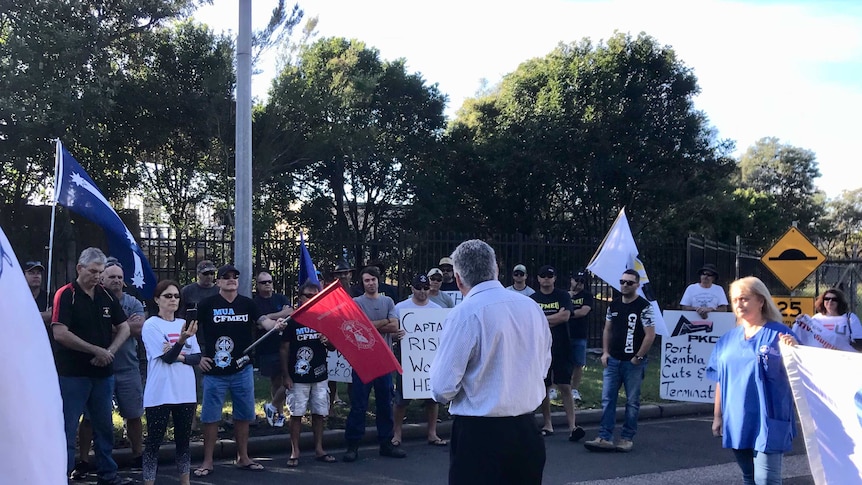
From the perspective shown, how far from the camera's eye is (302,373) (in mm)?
7535

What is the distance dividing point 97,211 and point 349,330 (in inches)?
117

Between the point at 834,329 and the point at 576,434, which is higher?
the point at 834,329

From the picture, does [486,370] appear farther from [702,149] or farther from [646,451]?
[702,149]

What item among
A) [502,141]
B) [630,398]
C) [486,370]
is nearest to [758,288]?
[486,370]

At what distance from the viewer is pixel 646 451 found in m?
8.19

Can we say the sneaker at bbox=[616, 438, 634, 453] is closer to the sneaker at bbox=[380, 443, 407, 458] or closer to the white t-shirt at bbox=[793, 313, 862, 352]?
the white t-shirt at bbox=[793, 313, 862, 352]

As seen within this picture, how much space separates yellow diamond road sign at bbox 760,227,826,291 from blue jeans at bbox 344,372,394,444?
5.79 metres

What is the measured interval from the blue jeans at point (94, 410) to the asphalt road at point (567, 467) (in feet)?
2.26

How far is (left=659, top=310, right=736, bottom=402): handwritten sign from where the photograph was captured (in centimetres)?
946

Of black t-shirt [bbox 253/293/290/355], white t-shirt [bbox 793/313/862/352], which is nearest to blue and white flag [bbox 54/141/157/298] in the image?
black t-shirt [bbox 253/293/290/355]

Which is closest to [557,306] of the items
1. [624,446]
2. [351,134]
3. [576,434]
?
[576,434]

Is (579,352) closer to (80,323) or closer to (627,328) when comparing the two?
(627,328)

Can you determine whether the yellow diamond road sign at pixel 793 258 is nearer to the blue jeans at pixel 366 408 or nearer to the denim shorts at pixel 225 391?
the blue jeans at pixel 366 408

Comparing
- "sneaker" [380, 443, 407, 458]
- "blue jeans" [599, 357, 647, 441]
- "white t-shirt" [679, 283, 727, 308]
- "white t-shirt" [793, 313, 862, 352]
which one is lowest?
"sneaker" [380, 443, 407, 458]
